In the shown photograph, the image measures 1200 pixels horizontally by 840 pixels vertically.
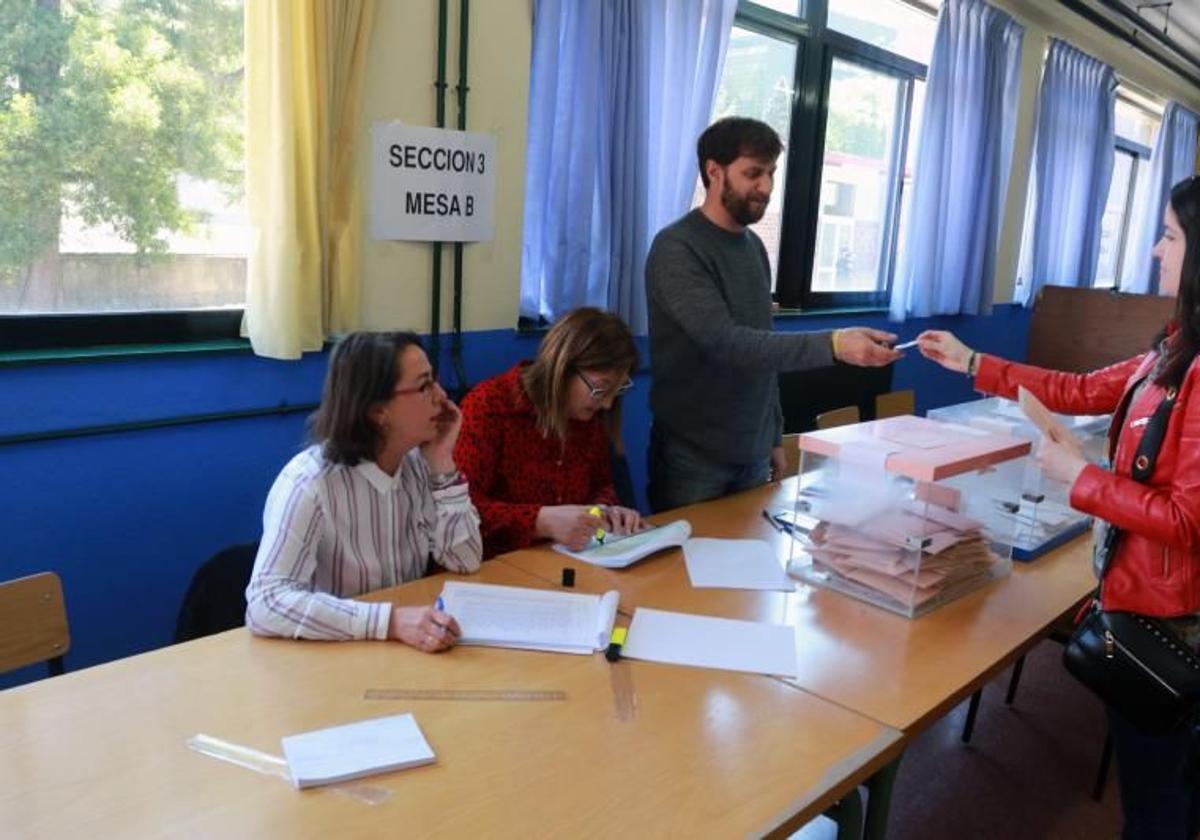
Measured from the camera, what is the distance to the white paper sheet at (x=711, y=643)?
1452 millimetres

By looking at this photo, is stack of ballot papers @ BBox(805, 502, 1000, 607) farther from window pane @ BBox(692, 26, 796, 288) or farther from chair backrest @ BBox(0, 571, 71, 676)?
window pane @ BBox(692, 26, 796, 288)

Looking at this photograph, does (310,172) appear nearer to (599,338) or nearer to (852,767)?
(599,338)

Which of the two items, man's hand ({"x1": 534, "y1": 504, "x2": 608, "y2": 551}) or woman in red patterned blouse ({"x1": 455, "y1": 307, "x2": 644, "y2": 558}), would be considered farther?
woman in red patterned blouse ({"x1": 455, "y1": 307, "x2": 644, "y2": 558})

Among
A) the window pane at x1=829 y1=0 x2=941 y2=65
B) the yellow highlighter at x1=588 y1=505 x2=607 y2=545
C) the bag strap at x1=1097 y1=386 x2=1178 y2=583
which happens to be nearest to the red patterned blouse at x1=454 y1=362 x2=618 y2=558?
the yellow highlighter at x1=588 y1=505 x2=607 y2=545

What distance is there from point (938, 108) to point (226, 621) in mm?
4361

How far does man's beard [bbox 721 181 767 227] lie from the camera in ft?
7.69

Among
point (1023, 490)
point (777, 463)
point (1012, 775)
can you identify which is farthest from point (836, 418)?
point (1012, 775)

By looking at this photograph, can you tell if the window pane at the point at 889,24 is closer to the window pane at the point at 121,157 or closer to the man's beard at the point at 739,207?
the man's beard at the point at 739,207

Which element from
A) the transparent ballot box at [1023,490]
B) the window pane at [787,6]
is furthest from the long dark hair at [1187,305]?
the window pane at [787,6]

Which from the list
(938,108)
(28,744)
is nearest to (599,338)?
(28,744)

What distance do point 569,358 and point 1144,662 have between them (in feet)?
4.13

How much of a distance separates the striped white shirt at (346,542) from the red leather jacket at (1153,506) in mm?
1167

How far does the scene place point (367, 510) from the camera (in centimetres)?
169

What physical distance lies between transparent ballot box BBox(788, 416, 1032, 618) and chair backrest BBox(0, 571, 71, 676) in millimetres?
1381
